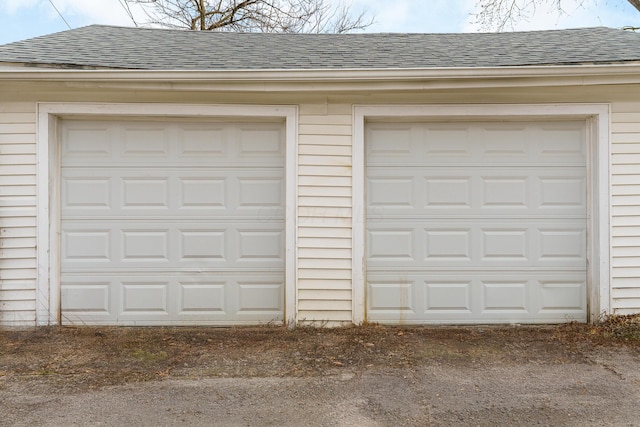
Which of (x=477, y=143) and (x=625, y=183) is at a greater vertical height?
(x=477, y=143)

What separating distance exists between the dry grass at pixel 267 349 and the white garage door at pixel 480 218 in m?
0.33

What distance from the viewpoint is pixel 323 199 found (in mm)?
4641

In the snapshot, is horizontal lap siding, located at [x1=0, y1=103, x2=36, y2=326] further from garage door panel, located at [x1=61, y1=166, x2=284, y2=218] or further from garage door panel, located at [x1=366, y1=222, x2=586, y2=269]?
garage door panel, located at [x1=366, y1=222, x2=586, y2=269]

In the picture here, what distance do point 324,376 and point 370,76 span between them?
2.71 meters

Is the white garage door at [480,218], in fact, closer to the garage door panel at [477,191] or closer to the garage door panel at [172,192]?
the garage door panel at [477,191]

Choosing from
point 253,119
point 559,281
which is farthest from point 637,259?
point 253,119

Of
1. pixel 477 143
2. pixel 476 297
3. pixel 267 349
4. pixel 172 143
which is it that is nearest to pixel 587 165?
pixel 477 143

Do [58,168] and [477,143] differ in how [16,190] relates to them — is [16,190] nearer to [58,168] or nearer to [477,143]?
[58,168]

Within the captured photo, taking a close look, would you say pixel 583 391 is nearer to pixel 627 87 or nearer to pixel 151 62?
pixel 627 87

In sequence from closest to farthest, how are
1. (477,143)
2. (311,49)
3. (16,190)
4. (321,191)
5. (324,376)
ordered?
1. (324,376)
2. (16,190)
3. (321,191)
4. (477,143)
5. (311,49)

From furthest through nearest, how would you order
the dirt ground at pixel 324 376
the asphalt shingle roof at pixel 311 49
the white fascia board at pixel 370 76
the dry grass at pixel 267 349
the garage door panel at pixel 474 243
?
the garage door panel at pixel 474 243, the asphalt shingle roof at pixel 311 49, the white fascia board at pixel 370 76, the dry grass at pixel 267 349, the dirt ground at pixel 324 376

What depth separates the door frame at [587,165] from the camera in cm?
457

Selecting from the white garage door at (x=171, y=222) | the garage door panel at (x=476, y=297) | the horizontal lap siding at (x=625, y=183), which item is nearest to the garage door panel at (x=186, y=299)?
the white garage door at (x=171, y=222)

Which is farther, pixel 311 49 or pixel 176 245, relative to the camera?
pixel 311 49
